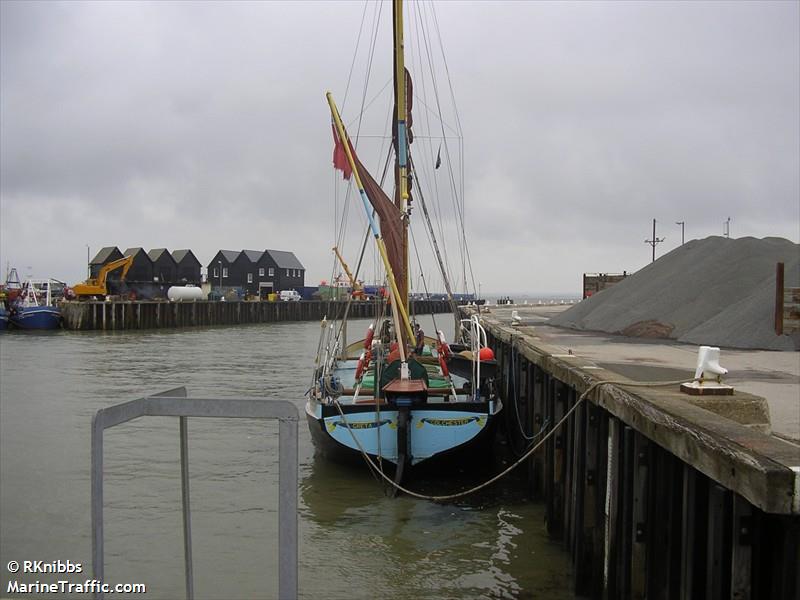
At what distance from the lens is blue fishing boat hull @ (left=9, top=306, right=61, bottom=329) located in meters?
73.4

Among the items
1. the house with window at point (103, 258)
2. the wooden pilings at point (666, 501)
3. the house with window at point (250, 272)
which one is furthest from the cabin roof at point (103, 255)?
the wooden pilings at point (666, 501)

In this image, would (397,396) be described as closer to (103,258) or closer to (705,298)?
(705,298)

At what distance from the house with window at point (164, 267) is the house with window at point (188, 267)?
0.93 metres

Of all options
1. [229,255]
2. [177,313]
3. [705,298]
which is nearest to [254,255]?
[229,255]

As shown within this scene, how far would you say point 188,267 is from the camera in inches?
4545

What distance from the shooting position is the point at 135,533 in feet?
40.9

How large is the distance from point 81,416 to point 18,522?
11.5m

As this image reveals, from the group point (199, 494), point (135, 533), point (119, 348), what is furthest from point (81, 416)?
point (119, 348)

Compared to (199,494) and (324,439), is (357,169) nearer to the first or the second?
(324,439)

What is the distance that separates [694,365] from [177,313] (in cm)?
7662

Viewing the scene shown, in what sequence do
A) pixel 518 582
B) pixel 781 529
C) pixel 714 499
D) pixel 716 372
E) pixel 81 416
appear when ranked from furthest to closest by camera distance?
pixel 81 416
pixel 518 582
pixel 716 372
pixel 714 499
pixel 781 529

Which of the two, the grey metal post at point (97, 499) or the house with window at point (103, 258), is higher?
the house with window at point (103, 258)

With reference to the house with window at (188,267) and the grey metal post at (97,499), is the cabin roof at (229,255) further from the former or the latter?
the grey metal post at (97,499)

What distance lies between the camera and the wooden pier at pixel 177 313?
250ft
